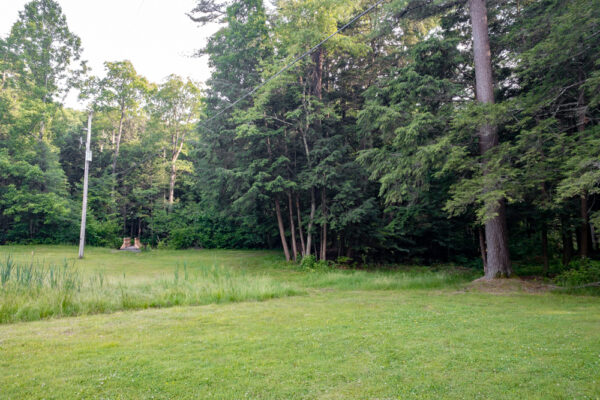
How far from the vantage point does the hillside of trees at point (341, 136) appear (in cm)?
911

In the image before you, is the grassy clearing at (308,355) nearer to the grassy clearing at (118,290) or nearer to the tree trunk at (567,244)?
the grassy clearing at (118,290)

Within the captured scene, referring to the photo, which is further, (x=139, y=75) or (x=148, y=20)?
(x=139, y=75)

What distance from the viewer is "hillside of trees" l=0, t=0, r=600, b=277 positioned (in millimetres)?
9109

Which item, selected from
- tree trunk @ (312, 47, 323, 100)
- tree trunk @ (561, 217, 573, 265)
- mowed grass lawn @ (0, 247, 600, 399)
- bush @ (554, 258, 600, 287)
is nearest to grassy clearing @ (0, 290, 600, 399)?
mowed grass lawn @ (0, 247, 600, 399)

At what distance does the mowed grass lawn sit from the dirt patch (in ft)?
7.39

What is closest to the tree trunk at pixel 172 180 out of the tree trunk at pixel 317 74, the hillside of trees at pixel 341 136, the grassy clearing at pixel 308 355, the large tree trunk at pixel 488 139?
the hillside of trees at pixel 341 136

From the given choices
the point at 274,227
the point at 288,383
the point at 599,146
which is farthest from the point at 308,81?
the point at 288,383

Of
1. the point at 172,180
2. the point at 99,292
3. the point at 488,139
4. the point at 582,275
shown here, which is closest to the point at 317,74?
the point at 488,139

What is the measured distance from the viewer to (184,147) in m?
30.1

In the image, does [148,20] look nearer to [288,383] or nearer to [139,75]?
[288,383]

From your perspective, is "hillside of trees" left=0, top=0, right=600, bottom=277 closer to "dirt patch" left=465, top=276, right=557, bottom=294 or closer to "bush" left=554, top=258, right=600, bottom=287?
"dirt patch" left=465, top=276, right=557, bottom=294

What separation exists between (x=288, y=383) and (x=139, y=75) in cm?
3204

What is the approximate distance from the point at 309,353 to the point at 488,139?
883 centimetres

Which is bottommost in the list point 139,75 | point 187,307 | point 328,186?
point 187,307
